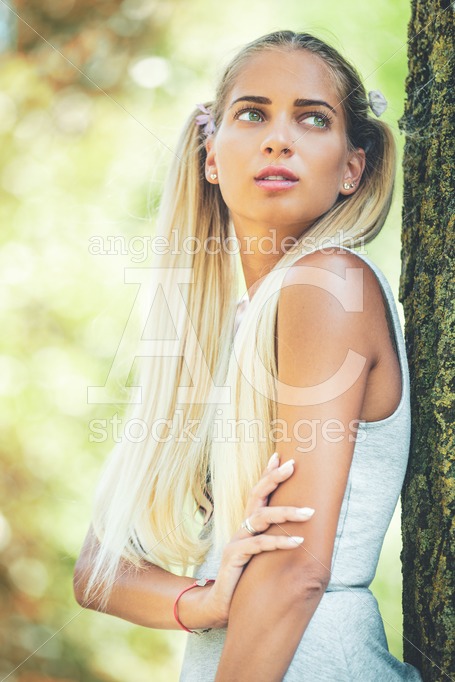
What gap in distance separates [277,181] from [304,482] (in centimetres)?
67

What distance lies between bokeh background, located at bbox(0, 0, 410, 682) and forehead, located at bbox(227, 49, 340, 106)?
6.45ft

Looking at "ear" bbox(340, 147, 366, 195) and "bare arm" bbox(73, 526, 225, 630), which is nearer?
"bare arm" bbox(73, 526, 225, 630)

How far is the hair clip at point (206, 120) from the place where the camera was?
6.35ft

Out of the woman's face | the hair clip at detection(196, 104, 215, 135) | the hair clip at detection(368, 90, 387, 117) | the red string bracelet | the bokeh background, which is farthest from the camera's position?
the bokeh background

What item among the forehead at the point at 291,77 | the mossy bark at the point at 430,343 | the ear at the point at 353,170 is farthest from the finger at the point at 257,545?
the forehead at the point at 291,77

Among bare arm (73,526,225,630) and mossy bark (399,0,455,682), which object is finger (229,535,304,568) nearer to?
bare arm (73,526,225,630)

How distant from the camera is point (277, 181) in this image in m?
1.63

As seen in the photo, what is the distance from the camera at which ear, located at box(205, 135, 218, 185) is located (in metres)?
1.89

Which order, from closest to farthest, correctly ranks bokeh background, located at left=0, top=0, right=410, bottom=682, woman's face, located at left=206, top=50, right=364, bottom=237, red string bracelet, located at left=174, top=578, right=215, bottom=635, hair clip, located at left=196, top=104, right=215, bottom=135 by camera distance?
red string bracelet, located at left=174, top=578, right=215, bottom=635
woman's face, located at left=206, top=50, right=364, bottom=237
hair clip, located at left=196, top=104, right=215, bottom=135
bokeh background, located at left=0, top=0, right=410, bottom=682

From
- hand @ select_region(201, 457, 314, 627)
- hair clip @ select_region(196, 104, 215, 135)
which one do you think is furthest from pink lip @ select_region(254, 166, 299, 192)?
hand @ select_region(201, 457, 314, 627)

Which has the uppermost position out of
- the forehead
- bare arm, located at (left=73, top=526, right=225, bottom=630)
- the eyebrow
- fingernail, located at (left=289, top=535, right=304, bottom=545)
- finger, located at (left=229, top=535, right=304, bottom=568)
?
the forehead

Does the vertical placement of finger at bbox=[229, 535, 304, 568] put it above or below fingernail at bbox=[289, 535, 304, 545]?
below

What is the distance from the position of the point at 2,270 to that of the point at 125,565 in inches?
101

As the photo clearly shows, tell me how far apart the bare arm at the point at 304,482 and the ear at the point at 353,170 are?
427mm
